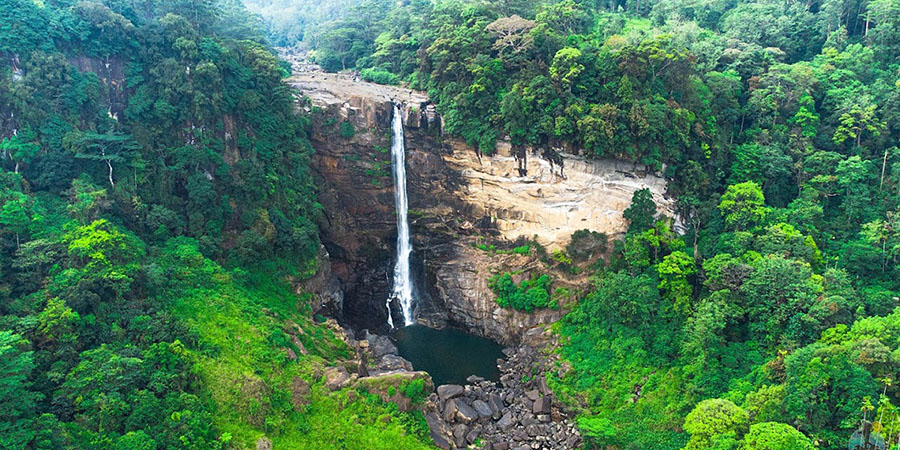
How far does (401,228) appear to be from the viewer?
2988 cm

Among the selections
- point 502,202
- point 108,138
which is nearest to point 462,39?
point 502,202

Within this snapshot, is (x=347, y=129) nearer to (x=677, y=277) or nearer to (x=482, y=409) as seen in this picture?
(x=482, y=409)

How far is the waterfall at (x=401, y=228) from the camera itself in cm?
2895

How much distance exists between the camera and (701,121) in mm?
26266

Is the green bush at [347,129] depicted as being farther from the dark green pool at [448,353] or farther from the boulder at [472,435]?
the boulder at [472,435]

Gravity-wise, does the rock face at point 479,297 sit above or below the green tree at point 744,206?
below

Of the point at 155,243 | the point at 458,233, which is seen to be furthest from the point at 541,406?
the point at 155,243

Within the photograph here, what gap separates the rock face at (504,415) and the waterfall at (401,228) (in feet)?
22.9

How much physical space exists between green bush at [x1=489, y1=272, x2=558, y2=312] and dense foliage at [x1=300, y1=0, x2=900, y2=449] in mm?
212

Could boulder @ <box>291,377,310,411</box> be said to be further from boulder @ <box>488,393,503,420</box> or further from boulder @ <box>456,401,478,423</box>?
boulder @ <box>488,393,503,420</box>

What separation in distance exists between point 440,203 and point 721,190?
12.9 metres

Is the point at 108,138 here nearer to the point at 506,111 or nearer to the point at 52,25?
the point at 52,25

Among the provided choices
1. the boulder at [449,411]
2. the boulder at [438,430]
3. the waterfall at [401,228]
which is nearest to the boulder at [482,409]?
the boulder at [449,411]

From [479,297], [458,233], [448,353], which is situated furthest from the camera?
[458,233]
